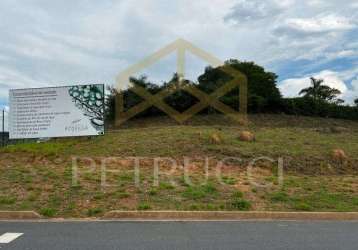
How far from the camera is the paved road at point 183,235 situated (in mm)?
6023

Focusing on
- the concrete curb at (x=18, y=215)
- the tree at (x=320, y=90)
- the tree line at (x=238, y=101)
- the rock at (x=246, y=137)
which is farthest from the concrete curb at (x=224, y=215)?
the tree at (x=320, y=90)

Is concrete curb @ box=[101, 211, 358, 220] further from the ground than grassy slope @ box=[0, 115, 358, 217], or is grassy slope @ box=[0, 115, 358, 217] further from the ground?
grassy slope @ box=[0, 115, 358, 217]

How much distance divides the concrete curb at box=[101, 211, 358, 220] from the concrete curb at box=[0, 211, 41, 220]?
4.75ft

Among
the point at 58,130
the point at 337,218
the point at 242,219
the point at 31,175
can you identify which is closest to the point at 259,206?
the point at 242,219

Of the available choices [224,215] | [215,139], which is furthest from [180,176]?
[215,139]

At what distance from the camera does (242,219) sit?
832 cm

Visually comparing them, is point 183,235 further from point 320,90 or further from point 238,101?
point 320,90

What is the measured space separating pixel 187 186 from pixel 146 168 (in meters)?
3.09

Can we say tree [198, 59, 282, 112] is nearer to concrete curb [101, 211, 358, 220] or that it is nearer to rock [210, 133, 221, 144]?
rock [210, 133, 221, 144]

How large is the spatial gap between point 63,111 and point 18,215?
10065mm

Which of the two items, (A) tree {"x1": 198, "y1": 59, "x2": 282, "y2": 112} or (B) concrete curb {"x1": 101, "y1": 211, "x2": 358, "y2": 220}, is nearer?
(B) concrete curb {"x1": 101, "y1": 211, "x2": 358, "y2": 220}

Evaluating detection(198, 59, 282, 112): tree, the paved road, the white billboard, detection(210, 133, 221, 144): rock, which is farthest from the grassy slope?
detection(198, 59, 282, 112): tree

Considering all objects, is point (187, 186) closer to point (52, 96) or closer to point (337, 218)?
point (337, 218)

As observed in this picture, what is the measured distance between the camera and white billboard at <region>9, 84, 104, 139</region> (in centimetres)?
1772
